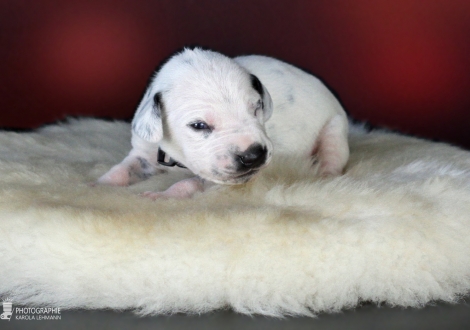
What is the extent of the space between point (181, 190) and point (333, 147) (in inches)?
32.5

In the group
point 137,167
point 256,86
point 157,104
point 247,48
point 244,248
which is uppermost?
point 256,86

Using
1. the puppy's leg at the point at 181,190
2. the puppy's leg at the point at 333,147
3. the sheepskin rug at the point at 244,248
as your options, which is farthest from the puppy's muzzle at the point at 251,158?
the puppy's leg at the point at 333,147

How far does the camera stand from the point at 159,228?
5.92ft

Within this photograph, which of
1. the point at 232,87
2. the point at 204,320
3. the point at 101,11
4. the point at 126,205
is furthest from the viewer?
the point at 101,11

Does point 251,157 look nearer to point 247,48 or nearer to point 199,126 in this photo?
point 199,126

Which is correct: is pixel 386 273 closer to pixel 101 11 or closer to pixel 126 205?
pixel 126 205

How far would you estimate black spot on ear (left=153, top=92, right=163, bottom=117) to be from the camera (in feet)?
7.33

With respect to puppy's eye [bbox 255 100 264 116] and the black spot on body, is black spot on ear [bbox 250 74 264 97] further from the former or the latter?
the black spot on body

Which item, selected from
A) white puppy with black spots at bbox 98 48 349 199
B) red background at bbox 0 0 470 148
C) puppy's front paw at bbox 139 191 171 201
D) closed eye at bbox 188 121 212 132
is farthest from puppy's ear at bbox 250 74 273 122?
red background at bbox 0 0 470 148

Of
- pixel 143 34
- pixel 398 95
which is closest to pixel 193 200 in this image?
pixel 143 34

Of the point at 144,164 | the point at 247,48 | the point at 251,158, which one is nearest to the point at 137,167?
the point at 144,164

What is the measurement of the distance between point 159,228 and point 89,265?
0.22 m

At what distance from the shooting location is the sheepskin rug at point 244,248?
170 centimetres

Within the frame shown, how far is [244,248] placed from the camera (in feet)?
5.78
